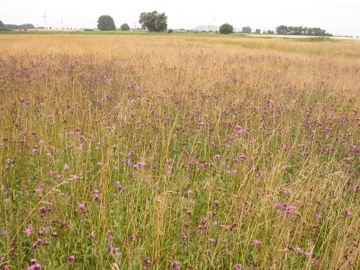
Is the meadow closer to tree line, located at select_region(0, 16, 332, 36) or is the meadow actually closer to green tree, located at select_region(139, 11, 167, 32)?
tree line, located at select_region(0, 16, 332, 36)

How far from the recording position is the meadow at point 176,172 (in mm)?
2086

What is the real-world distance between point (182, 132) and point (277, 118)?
1925mm

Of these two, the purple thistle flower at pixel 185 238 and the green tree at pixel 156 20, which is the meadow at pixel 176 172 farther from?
the green tree at pixel 156 20

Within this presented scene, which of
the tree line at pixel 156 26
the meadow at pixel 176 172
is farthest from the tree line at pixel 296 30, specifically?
the meadow at pixel 176 172

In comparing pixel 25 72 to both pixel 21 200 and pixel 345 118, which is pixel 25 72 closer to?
pixel 21 200

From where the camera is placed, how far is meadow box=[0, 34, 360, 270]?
2.09 meters

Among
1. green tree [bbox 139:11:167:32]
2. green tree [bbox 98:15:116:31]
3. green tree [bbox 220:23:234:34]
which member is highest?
Result: green tree [bbox 98:15:116:31]

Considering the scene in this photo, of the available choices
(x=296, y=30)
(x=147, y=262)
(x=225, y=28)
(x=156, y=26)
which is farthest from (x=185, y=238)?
(x=296, y=30)

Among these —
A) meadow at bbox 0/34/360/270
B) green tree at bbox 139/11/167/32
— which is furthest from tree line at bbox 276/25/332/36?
meadow at bbox 0/34/360/270

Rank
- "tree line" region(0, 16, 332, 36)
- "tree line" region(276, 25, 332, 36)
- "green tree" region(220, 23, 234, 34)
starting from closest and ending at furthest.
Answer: "green tree" region(220, 23, 234, 34), "tree line" region(0, 16, 332, 36), "tree line" region(276, 25, 332, 36)

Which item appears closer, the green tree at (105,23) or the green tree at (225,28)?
the green tree at (225,28)

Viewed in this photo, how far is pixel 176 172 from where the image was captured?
3340 mm

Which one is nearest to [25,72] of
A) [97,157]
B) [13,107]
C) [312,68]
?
[13,107]

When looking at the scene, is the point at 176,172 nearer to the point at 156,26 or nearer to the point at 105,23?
the point at 156,26
